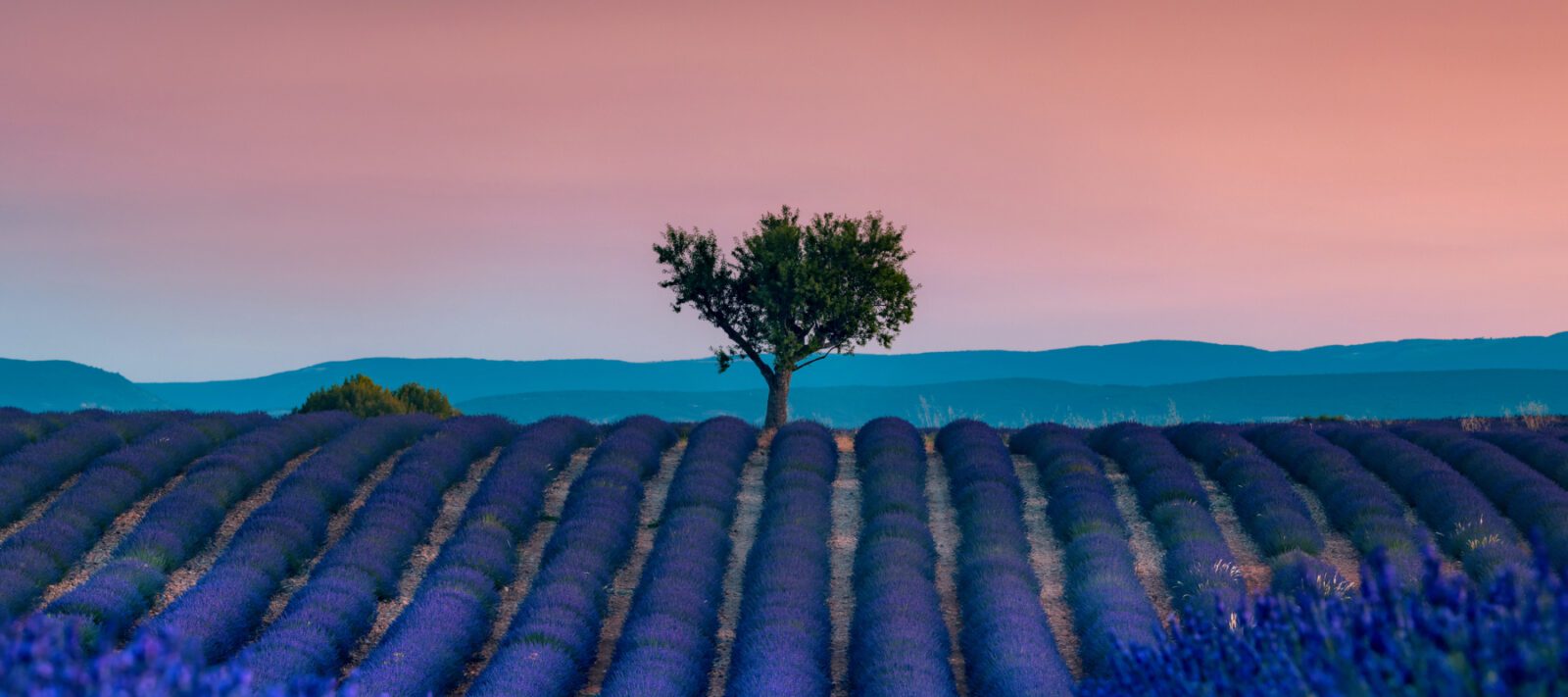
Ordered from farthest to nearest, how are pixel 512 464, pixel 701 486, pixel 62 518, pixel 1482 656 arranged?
pixel 512 464, pixel 701 486, pixel 62 518, pixel 1482 656

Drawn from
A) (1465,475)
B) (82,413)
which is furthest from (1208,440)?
(82,413)

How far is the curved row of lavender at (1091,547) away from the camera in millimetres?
10055

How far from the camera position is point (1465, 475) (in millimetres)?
15953

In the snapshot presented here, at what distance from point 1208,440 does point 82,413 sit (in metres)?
15.8

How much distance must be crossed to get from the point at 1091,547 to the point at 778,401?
9.92 metres

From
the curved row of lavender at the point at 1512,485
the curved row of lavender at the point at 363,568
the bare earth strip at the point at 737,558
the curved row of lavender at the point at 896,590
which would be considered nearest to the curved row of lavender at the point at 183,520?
the curved row of lavender at the point at 363,568

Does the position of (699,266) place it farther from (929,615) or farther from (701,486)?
(929,615)

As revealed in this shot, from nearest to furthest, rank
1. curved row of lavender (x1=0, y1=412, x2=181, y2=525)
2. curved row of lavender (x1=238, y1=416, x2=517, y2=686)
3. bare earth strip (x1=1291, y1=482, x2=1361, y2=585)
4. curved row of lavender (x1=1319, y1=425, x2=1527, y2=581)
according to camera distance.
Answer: curved row of lavender (x1=238, y1=416, x2=517, y2=686) → curved row of lavender (x1=1319, y1=425, x2=1527, y2=581) → bare earth strip (x1=1291, y1=482, x2=1361, y2=585) → curved row of lavender (x1=0, y1=412, x2=181, y2=525)

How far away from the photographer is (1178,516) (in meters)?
13.9

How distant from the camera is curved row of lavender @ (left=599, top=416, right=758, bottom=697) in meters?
9.45

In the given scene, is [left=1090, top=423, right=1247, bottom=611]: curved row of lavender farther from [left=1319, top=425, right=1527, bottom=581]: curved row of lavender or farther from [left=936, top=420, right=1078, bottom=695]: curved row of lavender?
[left=1319, top=425, right=1527, bottom=581]: curved row of lavender

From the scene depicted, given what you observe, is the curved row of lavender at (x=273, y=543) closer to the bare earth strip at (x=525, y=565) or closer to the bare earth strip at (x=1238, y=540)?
the bare earth strip at (x=525, y=565)

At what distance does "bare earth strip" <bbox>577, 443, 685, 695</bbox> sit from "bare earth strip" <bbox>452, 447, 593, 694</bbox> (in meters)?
0.79

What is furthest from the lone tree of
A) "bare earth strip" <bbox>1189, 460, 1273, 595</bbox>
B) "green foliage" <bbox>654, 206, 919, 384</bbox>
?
"bare earth strip" <bbox>1189, 460, 1273, 595</bbox>
